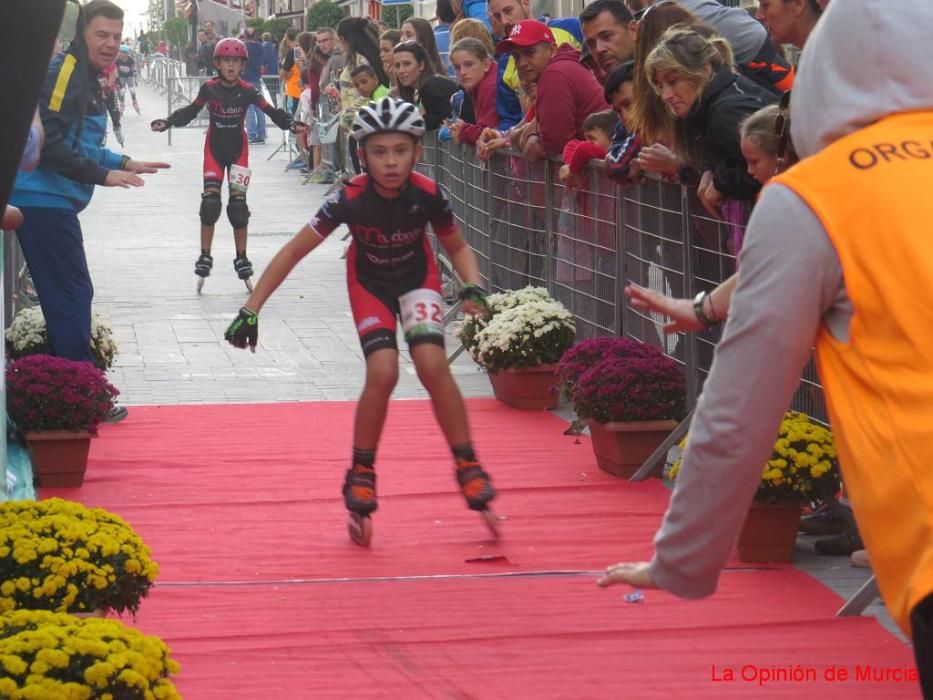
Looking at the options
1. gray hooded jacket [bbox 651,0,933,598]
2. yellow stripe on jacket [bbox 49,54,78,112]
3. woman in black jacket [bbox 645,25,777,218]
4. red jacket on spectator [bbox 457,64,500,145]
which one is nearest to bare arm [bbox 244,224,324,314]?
woman in black jacket [bbox 645,25,777,218]

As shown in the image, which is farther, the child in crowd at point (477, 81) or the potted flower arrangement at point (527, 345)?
the child in crowd at point (477, 81)

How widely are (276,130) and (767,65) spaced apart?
116 ft

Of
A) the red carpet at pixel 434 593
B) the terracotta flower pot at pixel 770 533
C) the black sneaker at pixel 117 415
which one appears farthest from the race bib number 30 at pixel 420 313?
the black sneaker at pixel 117 415

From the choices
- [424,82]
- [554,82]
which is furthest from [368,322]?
[424,82]

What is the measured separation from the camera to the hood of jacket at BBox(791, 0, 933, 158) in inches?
96.5

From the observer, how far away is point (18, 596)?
4.62 meters

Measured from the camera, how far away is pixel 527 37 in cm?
1025

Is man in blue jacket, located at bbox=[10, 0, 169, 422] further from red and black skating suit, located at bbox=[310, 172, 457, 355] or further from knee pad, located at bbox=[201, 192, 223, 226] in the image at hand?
knee pad, located at bbox=[201, 192, 223, 226]

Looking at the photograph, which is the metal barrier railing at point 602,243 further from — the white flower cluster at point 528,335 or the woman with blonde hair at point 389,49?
the woman with blonde hair at point 389,49

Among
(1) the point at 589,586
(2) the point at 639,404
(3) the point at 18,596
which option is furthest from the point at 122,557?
(2) the point at 639,404

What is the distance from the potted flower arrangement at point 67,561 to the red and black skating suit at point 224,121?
11.0 meters

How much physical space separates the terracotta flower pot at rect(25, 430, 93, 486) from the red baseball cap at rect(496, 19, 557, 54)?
3.71 meters

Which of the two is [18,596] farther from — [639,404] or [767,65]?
[767,65]

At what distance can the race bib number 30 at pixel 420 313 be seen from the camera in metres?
7.08
